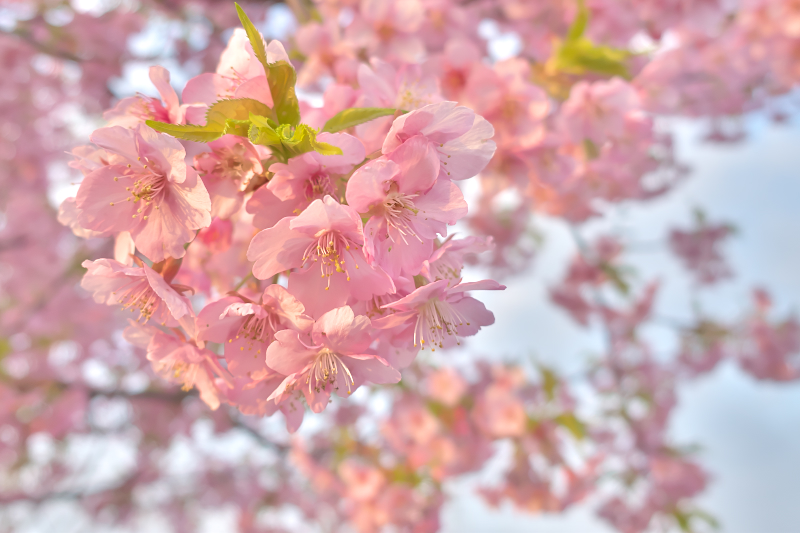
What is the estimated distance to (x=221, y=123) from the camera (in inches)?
26.3

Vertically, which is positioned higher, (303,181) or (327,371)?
(303,181)

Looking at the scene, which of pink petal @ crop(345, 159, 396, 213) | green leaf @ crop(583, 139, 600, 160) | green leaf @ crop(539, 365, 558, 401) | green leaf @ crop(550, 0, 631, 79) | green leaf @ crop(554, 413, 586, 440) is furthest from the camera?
green leaf @ crop(539, 365, 558, 401)

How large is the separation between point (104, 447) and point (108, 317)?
1418 mm

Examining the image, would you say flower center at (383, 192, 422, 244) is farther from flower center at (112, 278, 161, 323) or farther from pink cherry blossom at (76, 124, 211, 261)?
flower center at (112, 278, 161, 323)

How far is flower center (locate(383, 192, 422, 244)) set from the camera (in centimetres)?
66

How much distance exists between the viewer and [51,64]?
11.1ft

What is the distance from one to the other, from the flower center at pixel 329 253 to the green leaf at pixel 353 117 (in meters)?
0.19

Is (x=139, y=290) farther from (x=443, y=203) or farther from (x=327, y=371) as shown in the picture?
(x=443, y=203)

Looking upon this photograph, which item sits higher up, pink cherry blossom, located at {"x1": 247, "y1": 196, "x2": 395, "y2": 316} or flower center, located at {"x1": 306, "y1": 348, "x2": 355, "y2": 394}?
pink cherry blossom, located at {"x1": 247, "y1": 196, "x2": 395, "y2": 316}

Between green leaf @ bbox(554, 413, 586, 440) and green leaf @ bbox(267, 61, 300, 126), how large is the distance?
2179mm

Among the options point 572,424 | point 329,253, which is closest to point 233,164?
point 329,253

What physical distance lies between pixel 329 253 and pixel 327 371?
0.61 feet

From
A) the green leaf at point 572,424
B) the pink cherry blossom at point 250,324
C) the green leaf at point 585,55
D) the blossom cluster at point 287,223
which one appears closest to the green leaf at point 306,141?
the blossom cluster at point 287,223

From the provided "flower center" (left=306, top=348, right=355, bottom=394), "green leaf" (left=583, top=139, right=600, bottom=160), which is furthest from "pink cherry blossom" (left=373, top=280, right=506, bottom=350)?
"green leaf" (left=583, top=139, right=600, bottom=160)
